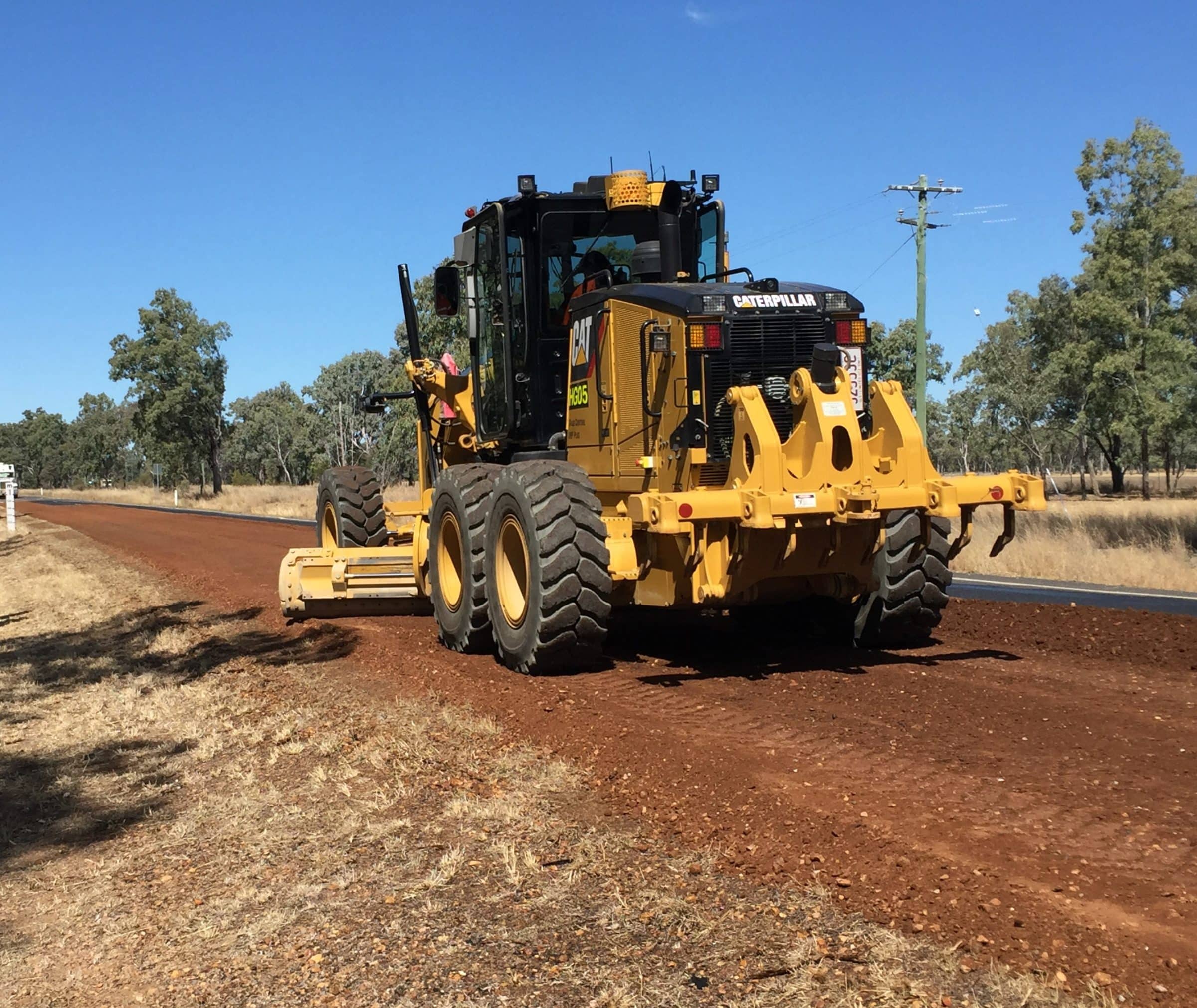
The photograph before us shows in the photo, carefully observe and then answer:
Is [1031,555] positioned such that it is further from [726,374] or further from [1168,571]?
[726,374]

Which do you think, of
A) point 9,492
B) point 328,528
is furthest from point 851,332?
point 9,492

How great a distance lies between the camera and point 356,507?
42.3 ft

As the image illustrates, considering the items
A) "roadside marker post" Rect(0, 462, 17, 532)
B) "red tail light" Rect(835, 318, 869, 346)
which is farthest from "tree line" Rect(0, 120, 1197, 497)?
"roadside marker post" Rect(0, 462, 17, 532)

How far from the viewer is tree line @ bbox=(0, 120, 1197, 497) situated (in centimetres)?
4106

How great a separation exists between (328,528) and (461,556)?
4.51 meters

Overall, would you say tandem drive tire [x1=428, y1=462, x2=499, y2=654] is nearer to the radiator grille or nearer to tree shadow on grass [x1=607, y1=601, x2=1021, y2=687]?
tree shadow on grass [x1=607, y1=601, x2=1021, y2=687]

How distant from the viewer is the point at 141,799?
6117 millimetres

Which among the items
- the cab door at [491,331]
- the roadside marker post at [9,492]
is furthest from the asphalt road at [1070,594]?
the roadside marker post at [9,492]

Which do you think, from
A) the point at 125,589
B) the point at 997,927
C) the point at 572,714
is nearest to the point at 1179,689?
the point at 572,714

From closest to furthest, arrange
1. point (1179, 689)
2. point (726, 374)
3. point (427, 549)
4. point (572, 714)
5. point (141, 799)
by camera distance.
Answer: point (141, 799) < point (572, 714) < point (1179, 689) < point (726, 374) < point (427, 549)

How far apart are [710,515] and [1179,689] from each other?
130 inches

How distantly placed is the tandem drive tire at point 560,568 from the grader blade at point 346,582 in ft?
9.50

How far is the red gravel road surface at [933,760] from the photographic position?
13.2 ft

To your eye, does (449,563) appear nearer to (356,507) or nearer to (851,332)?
(356,507)
